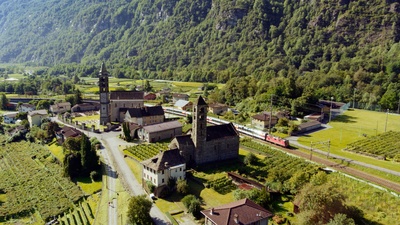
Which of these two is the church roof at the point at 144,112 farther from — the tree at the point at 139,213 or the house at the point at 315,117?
the tree at the point at 139,213

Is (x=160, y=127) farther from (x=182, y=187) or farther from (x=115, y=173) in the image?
(x=182, y=187)

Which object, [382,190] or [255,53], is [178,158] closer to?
[382,190]

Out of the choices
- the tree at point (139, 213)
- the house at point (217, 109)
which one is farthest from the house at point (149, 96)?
the tree at point (139, 213)

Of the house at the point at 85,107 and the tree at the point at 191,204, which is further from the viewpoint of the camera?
the house at the point at 85,107

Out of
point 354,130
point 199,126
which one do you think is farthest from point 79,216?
point 354,130

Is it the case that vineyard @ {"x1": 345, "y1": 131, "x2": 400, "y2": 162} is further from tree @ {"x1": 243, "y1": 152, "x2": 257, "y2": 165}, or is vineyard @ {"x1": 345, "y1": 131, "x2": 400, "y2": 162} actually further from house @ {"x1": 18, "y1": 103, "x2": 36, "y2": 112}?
house @ {"x1": 18, "y1": 103, "x2": 36, "y2": 112}

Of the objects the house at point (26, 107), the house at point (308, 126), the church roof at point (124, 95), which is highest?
the church roof at point (124, 95)
